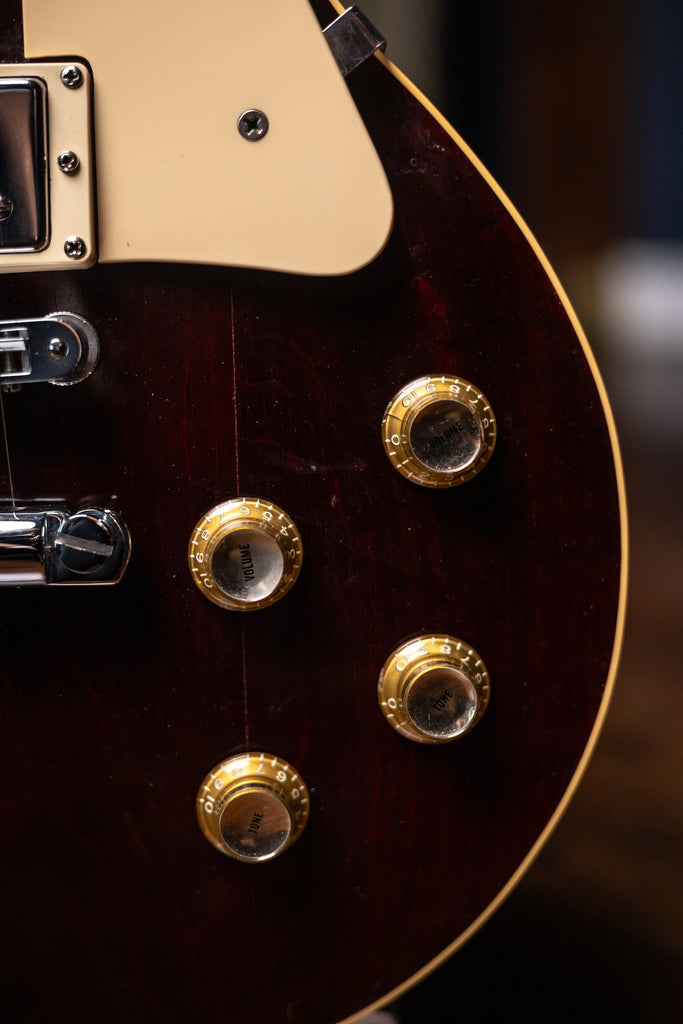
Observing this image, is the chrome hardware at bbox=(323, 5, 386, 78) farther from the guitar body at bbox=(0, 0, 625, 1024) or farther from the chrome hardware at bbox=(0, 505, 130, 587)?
the chrome hardware at bbox=(0, 505, 130, 587)

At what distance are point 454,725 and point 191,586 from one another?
0.17 m

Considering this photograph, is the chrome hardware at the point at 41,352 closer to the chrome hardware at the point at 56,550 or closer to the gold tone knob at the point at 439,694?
the chrome hardware at the point at 56,550

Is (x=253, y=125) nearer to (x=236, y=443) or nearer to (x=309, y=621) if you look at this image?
(x=236, y=443)

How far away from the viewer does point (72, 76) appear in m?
0.39

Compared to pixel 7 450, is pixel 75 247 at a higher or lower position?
higher

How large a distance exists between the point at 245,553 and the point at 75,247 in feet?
0.58

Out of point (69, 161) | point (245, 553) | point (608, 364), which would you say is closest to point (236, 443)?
point (245, 553)

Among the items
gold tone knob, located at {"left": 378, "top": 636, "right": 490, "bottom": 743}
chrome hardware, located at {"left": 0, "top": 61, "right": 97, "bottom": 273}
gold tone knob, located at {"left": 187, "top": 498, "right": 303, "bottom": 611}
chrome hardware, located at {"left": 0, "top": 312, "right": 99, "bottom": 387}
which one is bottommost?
gold tone knob, located at {"left": 378, "top": 636, "right": 490, "bottom": 743}

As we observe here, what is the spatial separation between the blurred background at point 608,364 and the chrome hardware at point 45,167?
0.36 meters

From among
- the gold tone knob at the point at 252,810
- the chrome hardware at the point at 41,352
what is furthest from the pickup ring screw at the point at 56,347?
the gold tone knob at the point at 252,810

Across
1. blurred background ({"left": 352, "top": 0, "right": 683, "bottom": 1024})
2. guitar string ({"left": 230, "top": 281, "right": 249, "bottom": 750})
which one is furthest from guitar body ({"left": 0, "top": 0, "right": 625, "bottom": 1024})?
blurred background ({"left": 352, "top": 0, "right": 683, "bottom": 1024})

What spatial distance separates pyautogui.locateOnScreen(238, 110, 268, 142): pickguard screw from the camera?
15.4 inches

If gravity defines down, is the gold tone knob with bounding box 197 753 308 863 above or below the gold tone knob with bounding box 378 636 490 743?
below

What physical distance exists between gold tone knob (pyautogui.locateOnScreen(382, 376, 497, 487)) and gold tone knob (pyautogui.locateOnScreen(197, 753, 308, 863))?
0.19m
